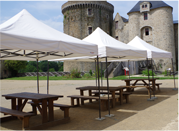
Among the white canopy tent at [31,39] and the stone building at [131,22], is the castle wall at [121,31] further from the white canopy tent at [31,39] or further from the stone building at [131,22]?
the white canopy tent at [31,39]

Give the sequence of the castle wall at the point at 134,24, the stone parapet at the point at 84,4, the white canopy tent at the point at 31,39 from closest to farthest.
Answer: the white canopy tent at the point at 31,39 < the castle wall at the point at 134,24 < the stone parapet at the point at 84,4

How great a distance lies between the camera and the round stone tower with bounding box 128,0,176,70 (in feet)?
109

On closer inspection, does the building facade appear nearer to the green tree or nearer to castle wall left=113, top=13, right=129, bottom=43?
castle wall left=113, top=13, right=129, bottom=43

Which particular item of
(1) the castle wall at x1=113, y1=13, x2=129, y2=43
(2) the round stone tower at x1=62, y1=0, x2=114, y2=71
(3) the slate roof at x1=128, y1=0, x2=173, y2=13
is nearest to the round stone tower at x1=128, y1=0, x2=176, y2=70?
(3) the slate roof at x1=128, y1=0, x2=173, y2=13

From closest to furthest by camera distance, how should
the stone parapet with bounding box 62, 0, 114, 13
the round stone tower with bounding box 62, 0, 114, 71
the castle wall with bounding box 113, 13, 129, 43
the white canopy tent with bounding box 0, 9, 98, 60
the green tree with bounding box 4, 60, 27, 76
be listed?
the white canopy tent with bounding box 0, 9, 98, 60 < the castle wall with bounding box 113, 13, 129, 43 < the stone parapet with bounding box 62, 0, 114, 13 < the round stone tower with bounding box 62, 0, 114, 71 < the green tree with bounding box 4, 60, 27, 76

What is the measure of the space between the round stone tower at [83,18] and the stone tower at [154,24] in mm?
6986

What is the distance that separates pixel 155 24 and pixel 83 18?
14.5m

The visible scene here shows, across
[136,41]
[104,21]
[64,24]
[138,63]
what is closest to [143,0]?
[104,21]

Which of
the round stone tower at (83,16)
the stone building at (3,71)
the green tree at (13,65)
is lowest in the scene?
the stone building at (3,71)

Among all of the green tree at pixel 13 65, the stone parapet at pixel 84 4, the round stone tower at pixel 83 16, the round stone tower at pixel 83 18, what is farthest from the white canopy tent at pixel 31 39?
the green tree at pixel 13 65

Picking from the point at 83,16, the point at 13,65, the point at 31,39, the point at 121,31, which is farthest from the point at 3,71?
the point at 31,39

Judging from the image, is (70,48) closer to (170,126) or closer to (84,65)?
(170,126)

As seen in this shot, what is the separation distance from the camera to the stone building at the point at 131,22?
3325 cm

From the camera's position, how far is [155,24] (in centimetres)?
3394
